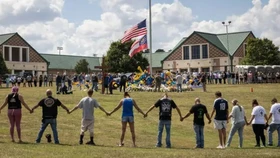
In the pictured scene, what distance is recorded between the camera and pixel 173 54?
303 ft

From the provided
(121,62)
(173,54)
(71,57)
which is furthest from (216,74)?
(71,57)

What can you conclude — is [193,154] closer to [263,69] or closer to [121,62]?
[263,69]

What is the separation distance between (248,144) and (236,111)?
3028mm

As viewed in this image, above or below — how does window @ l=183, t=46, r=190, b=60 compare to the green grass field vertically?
above

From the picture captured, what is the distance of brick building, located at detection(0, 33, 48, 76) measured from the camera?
83500mm

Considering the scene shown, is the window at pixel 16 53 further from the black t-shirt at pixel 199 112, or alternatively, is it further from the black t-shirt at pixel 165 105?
the black t-shirt at pixel 199 112

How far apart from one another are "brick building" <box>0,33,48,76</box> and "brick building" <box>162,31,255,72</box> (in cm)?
2797

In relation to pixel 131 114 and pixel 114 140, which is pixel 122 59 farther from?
pixel 131 114

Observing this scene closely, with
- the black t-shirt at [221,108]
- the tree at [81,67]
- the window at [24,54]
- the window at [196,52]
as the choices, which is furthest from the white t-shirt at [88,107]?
the tree at [81,67]

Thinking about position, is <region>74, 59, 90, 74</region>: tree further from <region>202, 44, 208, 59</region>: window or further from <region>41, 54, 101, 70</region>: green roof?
<region>202, 44, 208, 59</region>: window

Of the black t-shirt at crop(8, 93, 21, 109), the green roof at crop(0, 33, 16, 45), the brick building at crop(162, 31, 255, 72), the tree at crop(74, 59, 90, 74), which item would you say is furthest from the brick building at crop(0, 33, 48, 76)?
the black t-shirt at crop(8, 93, 21, 109)

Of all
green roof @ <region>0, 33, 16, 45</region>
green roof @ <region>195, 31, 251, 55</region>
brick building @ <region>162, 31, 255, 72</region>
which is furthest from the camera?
green roof @ <region>195, 31, 251, 55</region>

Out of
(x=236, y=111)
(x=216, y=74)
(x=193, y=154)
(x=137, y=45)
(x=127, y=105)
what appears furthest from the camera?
(x=216, y=74)

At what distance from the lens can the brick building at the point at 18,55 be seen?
83.5 meters
